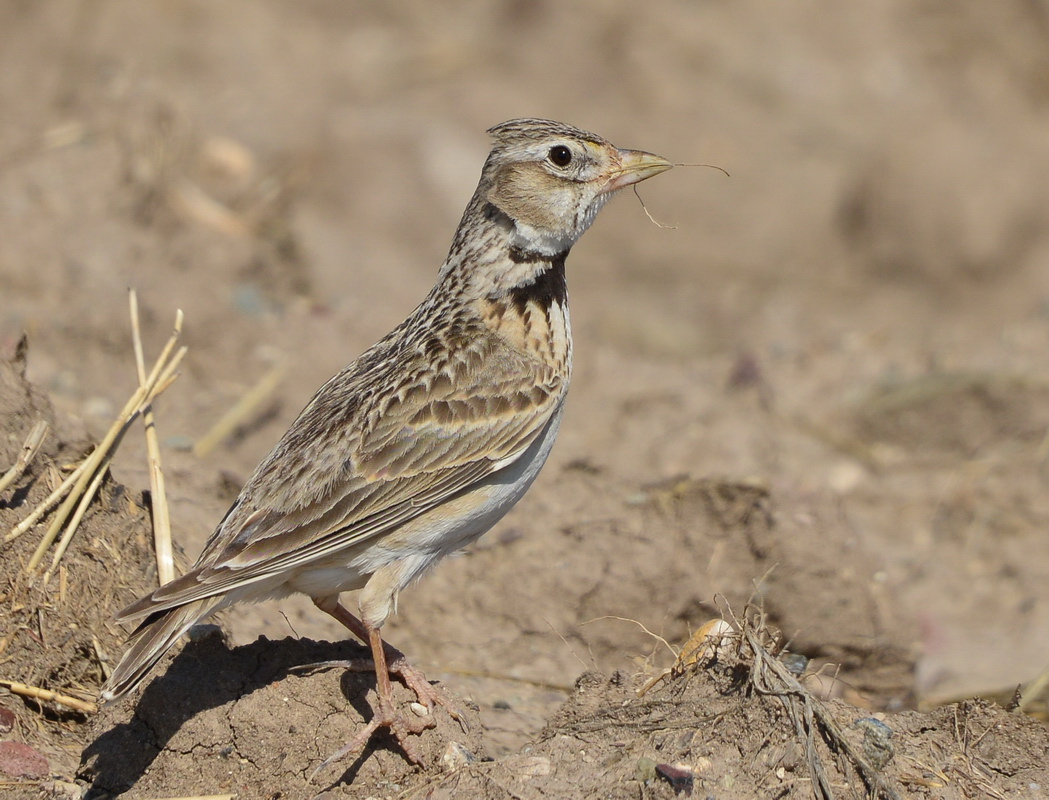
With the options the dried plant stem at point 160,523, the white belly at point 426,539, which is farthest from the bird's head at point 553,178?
the dried plant stem at point 160,523

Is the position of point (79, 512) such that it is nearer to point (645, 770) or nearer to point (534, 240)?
point (534, 240)

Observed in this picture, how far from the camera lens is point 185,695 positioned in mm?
4230

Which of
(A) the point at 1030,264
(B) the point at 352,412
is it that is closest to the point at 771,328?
(A) the point at 1030,264

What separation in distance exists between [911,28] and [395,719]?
11.9 meters

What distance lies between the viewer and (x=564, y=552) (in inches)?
250

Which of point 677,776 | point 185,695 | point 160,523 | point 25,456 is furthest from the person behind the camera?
point 160,523

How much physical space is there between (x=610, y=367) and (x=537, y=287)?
4.18 meters

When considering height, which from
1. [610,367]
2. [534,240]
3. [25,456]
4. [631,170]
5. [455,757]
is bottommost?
[610,367]

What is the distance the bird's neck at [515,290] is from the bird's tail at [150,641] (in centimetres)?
152

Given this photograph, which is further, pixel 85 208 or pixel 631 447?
pixel 85 208

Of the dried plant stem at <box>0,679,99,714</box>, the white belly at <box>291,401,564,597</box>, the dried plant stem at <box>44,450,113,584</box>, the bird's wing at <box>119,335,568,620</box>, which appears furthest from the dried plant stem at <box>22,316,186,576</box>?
the white belly at <box>291,401,564,597</box>

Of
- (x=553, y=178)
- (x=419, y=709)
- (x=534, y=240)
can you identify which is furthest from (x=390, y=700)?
(x=553, y=178)

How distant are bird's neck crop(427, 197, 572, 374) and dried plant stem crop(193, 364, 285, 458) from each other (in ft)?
8.11

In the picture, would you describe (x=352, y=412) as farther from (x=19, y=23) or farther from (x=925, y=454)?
(x=19, y=23)
